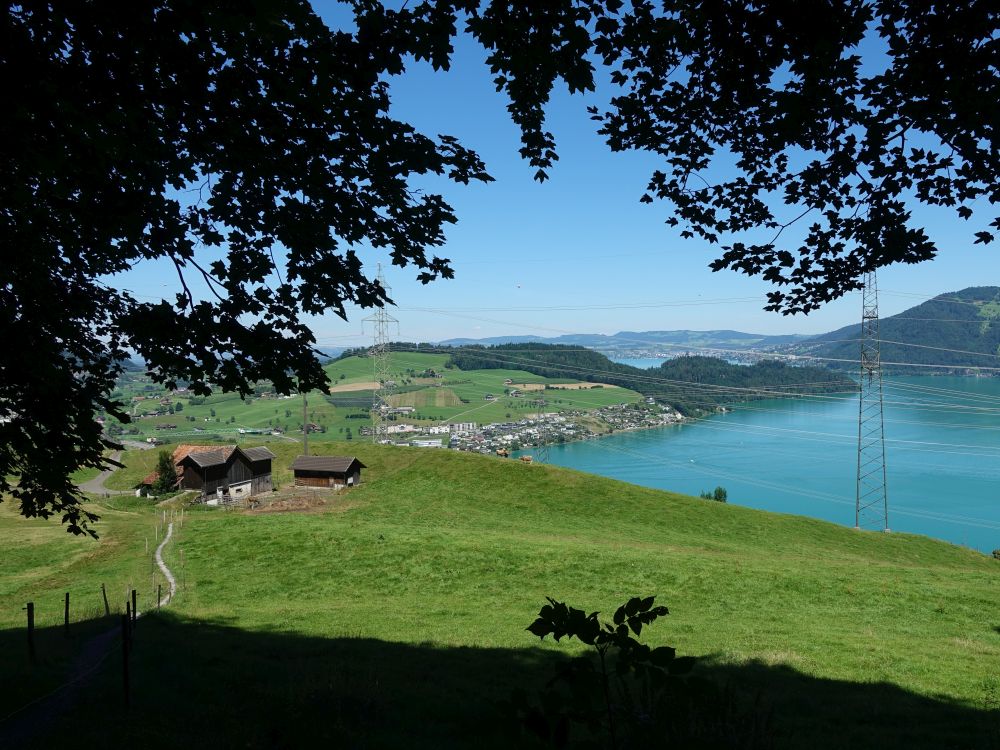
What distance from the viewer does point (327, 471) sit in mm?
48906

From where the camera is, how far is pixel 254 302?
6371 mm

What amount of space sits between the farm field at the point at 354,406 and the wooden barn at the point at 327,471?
218 ft

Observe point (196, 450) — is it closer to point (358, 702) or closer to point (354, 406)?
point (358, 702)

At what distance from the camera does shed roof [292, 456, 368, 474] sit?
4831 centimetres

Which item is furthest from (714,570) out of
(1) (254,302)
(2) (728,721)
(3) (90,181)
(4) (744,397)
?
(4) (744,397)

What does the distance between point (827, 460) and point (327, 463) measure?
98.2 meters

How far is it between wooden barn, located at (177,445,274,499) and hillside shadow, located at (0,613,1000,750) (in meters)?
36.7

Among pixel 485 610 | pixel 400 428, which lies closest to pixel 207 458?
pixel 485 610

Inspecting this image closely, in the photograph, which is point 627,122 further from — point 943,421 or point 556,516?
point 943,421

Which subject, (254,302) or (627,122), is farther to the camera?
(627,122)

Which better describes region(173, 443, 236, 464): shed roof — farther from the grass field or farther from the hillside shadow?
the hillside shadow

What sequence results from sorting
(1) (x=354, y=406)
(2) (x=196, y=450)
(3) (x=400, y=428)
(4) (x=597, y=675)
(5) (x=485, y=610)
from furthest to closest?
(1) (x=354, y=406) < (3) (x=400, y=428) < (2) (x=196, y=450) < (5) (x=485, y=610) < (4) (x=597, y=675)

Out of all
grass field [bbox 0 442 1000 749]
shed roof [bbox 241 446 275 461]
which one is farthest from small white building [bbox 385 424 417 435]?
grass field [bbox 0 442 1000 749]

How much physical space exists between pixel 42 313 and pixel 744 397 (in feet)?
690
